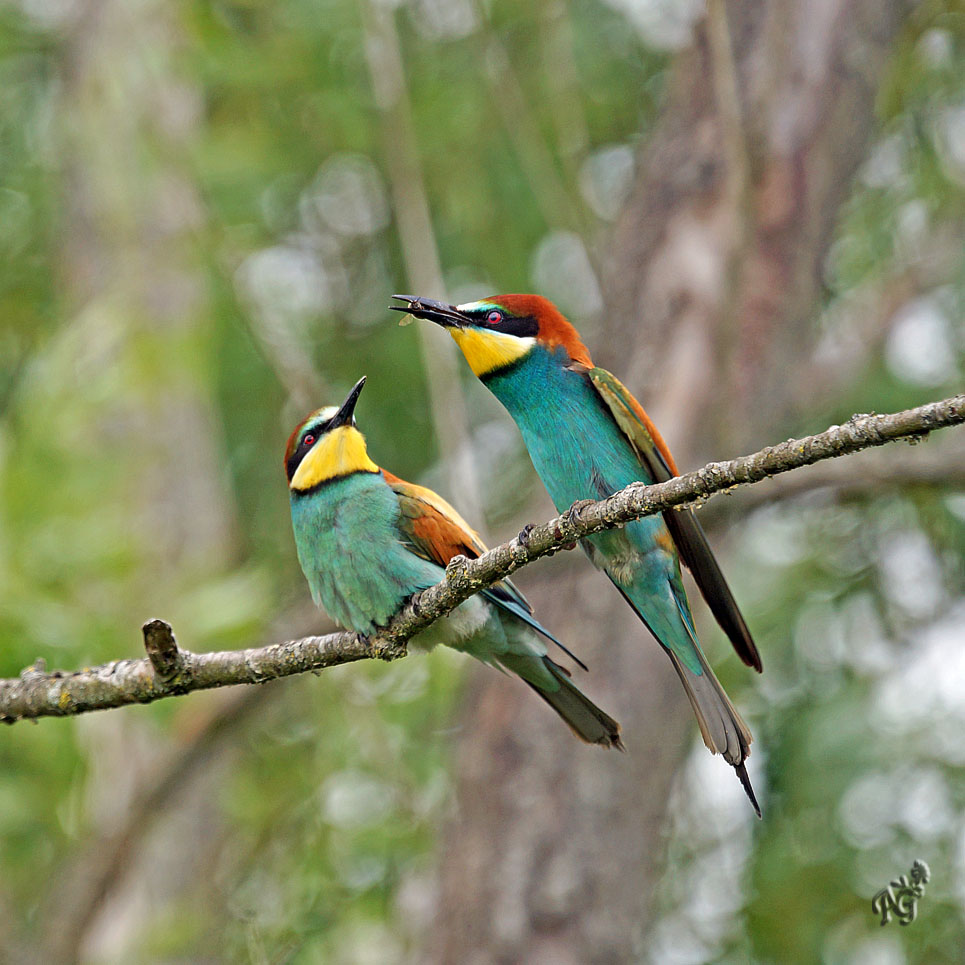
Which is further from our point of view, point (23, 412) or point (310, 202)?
point (310, 202)

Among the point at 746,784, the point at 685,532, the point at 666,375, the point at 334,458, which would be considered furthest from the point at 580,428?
the point at 666,375

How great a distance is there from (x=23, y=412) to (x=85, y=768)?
152cm

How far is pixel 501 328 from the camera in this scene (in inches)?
97.3

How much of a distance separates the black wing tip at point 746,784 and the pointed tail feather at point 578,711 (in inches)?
18.9

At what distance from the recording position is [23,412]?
490 cm

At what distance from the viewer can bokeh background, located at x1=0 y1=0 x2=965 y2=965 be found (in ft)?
16.3

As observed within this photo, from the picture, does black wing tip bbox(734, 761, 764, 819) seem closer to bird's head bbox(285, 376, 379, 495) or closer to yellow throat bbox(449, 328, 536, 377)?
yellow throat bbox(449, 328, 536, 377)

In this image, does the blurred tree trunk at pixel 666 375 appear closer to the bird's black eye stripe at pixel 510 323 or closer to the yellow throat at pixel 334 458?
the yellow throat at pixel 334 458

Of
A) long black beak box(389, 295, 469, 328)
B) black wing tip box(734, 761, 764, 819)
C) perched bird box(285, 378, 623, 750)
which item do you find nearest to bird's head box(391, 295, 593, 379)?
long black beak box(389, 295, 469, 328)

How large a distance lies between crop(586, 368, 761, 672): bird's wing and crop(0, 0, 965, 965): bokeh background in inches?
65.0

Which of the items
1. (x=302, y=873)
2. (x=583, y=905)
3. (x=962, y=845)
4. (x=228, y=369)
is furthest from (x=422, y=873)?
(x=228, y=369)

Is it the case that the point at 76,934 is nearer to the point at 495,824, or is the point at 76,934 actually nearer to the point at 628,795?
the point at 495,824

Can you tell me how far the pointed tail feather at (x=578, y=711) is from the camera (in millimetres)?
2465
